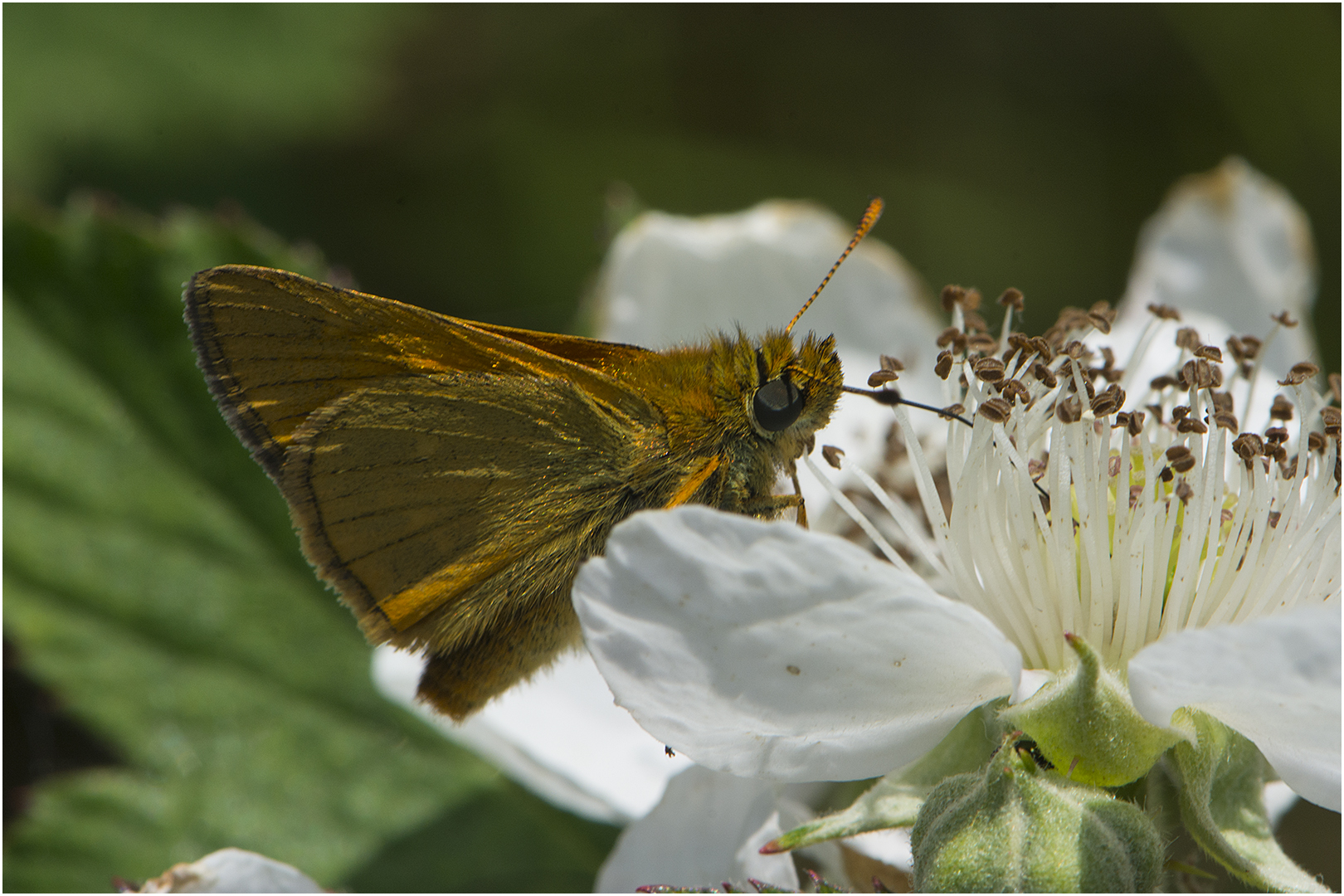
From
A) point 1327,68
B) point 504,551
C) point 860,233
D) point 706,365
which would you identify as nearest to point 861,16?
point 1327,68

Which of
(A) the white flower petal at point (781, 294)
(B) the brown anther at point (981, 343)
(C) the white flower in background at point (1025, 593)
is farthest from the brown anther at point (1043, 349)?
(A) the white flower petal at point (781, 294)

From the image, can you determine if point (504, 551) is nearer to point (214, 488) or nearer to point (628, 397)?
point (628, 397)

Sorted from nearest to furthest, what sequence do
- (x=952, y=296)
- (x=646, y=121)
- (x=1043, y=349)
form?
(x=1043, y=349)
(x=952, y=296)
(x=646, y=121)

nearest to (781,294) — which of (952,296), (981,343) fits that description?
(952,296)

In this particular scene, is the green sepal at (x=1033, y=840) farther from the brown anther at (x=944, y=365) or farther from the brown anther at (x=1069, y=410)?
the brown anther at (x=944, y=365)

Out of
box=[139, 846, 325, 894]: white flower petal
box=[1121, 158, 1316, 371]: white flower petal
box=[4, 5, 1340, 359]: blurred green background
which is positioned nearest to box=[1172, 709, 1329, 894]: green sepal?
box=[139, 846, 325, 894]: white flower petal

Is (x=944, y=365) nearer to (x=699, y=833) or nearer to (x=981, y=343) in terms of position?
(x=981, y=343)

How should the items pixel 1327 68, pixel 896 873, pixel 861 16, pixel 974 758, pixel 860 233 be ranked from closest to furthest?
pixel 974 758 → pixel 896 873 → pixel 860 233 → pixel 1327 68 → pixel 861 16

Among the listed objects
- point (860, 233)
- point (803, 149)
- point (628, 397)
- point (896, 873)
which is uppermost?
point (803, 149)
